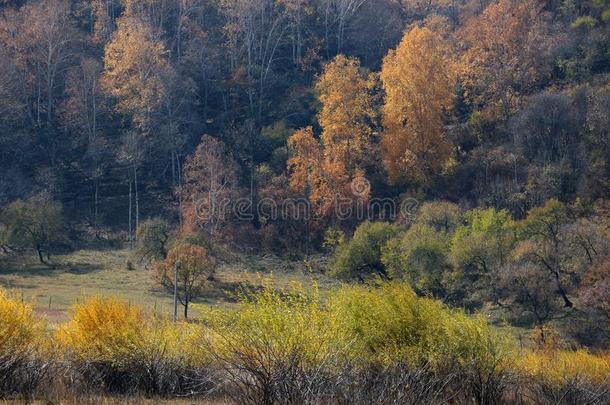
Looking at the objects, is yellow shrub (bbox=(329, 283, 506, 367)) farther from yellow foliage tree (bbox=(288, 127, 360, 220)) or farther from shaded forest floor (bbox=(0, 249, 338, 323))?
yellow foliage tree (bbox=(288, 127, 360, 220))

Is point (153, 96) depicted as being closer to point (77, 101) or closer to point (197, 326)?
point (77, 101)

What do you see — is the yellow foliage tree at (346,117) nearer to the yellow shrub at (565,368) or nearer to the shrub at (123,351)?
the yellow shrub at (565,368)

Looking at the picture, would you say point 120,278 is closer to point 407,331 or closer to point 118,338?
point 118,338

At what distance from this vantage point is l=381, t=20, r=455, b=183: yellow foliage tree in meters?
58.2

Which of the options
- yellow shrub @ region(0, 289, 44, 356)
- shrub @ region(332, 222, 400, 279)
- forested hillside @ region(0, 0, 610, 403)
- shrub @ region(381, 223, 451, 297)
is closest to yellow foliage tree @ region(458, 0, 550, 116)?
forested hillside @ region(0, 0, 610, 403)

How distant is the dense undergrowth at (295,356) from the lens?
15656 millimetres

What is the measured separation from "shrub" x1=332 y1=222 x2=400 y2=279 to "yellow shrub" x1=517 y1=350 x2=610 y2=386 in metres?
24.6

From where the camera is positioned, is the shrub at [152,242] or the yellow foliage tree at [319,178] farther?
the yellow foliage tree at [319,178]

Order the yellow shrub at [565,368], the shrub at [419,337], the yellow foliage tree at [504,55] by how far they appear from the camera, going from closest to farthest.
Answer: the shrub at [419,337] → the yellow shrub at [565,368] → the yellow foliage tree at [504,55]

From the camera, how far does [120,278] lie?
4881cm

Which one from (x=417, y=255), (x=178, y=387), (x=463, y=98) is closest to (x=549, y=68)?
(x=463, y=98)

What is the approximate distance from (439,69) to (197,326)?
44.8m

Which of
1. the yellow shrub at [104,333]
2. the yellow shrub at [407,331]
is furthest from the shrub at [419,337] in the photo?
the yellow shrub at [104,333]

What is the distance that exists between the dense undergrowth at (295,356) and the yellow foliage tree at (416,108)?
119 ft
